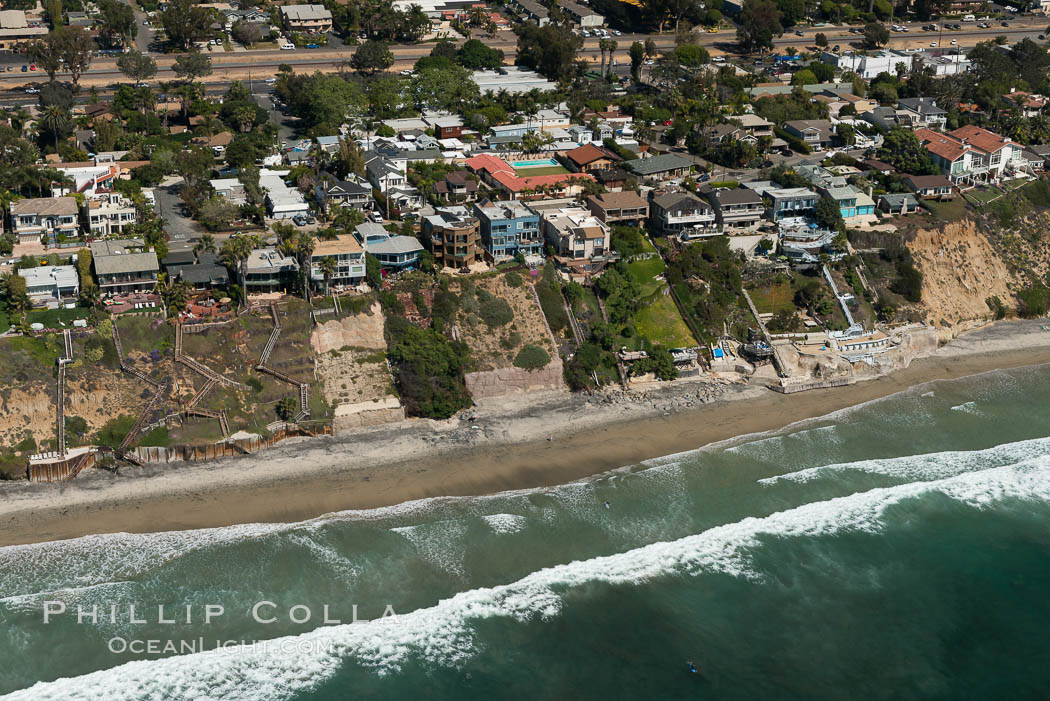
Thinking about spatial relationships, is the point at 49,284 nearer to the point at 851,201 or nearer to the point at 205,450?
the point at 205,450

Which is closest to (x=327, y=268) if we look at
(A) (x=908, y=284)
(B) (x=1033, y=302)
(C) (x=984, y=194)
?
(A) (x=908, y=284)

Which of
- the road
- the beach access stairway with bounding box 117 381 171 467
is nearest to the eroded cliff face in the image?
the beach access stairway with bounding box 117 381 171 467

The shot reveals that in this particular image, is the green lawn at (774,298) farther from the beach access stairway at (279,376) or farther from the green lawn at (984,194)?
the beach access stairway at (279,376)

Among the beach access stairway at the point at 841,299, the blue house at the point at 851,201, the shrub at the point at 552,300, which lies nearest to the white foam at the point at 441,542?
the shrub at the point at 552,300

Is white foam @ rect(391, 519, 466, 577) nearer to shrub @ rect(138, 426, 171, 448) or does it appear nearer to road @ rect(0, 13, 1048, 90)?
shrub @ rect(138, 426, 171, 448)

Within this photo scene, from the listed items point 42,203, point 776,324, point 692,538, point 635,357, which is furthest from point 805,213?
point 42,203

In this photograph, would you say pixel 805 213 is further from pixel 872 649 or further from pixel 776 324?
pixel 872 649

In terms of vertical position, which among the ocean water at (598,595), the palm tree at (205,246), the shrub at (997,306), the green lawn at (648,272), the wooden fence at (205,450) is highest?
the palm tree at (205,246)
